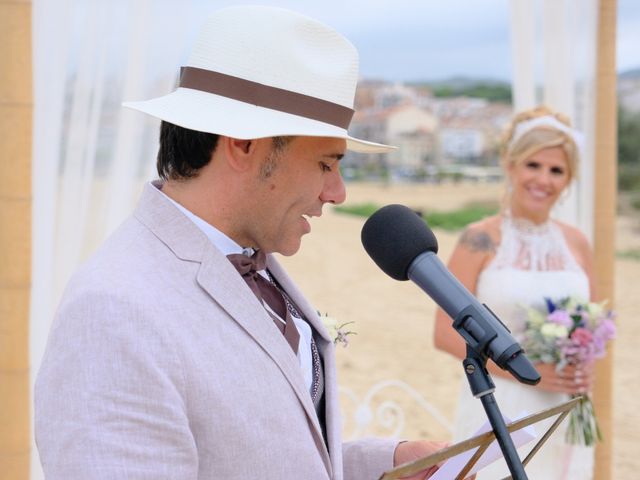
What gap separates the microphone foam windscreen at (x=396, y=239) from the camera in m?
1.52

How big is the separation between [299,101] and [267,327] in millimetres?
450

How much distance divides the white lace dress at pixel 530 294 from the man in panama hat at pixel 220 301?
1951mm

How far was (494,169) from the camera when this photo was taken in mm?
47000

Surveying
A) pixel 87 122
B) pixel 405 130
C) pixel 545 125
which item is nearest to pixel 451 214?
pixel 545 125

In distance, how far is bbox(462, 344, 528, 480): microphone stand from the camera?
4.25 ft

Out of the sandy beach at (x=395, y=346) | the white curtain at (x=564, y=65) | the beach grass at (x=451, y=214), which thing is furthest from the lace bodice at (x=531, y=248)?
the beach grass at (x=451, y=214)

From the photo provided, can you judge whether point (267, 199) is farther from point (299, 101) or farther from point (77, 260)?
point (77, 260)

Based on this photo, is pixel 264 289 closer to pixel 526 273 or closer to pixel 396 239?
pixel 396 239

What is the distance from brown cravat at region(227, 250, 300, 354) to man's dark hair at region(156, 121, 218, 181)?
19 cm

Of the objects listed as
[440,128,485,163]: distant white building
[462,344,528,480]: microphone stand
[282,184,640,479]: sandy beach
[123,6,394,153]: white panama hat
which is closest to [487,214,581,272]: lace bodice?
[282,184,640,479]: sandy beach

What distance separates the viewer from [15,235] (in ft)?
8.64

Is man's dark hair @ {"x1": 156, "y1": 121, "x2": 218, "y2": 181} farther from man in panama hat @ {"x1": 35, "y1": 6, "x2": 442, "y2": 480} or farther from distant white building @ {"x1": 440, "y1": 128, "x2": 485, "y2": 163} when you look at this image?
distant white building @ {"x1": 440, "y1": 128, "x2": 485, "y2": 163}

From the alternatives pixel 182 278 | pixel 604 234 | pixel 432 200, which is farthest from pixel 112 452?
pixel 432 200

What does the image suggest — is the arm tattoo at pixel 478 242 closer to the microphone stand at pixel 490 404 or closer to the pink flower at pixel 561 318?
the pink flower at pixel 561 318
